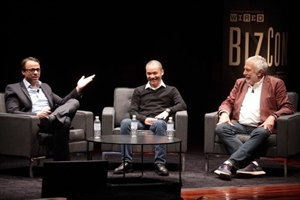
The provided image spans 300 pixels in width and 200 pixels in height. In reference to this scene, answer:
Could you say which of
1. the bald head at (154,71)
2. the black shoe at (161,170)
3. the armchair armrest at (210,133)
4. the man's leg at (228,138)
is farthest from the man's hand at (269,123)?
the bald head at (154,71)

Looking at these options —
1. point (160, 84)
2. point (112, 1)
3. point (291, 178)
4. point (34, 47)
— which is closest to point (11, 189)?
point (160, 84)

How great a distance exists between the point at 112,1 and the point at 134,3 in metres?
0.32

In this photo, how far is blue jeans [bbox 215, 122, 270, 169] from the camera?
20.5 feet

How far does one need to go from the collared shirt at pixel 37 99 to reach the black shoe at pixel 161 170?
4.05 feet

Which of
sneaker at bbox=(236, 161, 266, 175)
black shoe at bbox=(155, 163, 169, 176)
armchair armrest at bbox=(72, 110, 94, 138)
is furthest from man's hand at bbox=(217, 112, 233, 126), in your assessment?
armchair armrest at bbox=(72, 110, 94, 138)

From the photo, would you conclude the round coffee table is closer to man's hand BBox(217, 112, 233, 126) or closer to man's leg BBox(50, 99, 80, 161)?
man's leg BBox(50, 99, 80, 161)

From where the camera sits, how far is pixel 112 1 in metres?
9.10

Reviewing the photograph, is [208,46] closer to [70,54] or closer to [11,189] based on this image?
[70,54]

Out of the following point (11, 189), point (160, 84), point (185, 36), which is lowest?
point (11, 189)

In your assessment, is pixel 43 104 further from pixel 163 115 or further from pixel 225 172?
pixel 225 172

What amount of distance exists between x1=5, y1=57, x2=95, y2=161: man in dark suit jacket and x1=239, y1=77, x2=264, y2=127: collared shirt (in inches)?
63.7

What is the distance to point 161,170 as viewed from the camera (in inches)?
251

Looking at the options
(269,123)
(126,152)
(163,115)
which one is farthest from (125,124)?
(269,123)

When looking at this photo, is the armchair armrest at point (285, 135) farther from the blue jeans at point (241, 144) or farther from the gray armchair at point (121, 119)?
the gray armchair at point (121, 119)
